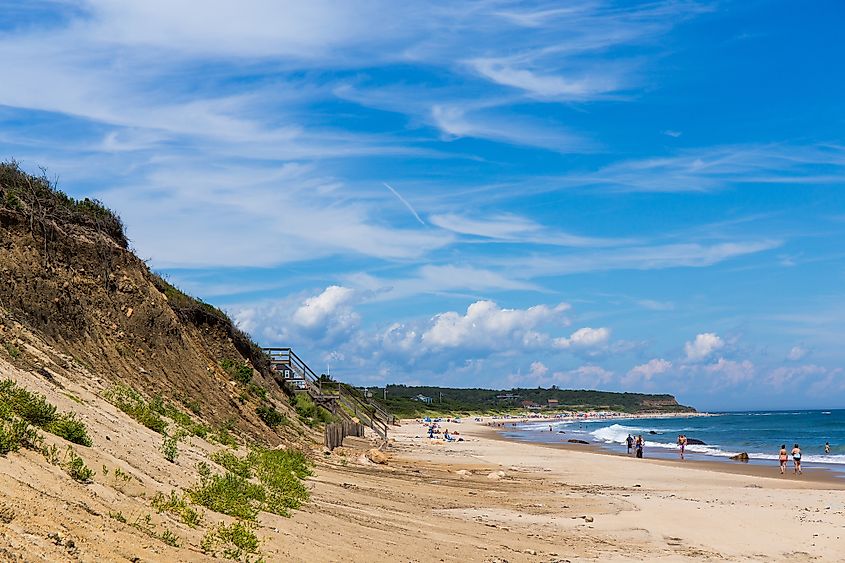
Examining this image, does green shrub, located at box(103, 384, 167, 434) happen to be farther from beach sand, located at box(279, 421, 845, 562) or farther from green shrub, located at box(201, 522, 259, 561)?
green shrub, located at box(201, 522, 259, 561)

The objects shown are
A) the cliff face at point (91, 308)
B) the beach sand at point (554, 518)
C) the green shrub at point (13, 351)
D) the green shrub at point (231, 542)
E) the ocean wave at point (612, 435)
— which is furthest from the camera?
the ocean wave at point (612, 435)

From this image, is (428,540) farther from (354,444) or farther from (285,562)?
(354,444)

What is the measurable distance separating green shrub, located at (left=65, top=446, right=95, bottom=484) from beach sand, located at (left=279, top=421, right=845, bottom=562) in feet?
7.78

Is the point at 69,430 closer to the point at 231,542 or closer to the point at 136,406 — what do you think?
the point at 231,542

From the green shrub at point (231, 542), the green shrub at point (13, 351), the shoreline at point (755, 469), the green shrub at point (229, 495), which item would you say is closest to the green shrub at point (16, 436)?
the green shrub at point (231, 542)

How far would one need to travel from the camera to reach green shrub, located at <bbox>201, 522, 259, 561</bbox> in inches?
329

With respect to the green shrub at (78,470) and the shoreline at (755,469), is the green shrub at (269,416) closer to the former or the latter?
the green shrub at (78,470)

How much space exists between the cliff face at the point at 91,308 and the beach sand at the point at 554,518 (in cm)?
501

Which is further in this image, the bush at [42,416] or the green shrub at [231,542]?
the bush at [42,416]

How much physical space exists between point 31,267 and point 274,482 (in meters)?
10.8

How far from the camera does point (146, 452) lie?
1224 centimetres

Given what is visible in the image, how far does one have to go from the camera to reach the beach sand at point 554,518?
12.0 meters

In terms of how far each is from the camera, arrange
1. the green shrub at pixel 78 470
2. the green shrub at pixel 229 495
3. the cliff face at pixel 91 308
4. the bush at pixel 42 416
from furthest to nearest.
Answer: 1. the cliff face at pixel 91 308
2. the green shrub at pixel 229 495
3. the bush at pixel 42 416
4. the green shrub at pixel 78 470

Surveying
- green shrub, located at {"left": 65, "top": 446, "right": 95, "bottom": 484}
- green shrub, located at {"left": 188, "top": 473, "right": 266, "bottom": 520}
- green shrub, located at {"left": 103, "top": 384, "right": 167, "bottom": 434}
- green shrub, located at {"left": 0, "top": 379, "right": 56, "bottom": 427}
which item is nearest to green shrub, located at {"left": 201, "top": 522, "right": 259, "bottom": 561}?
green shrub, located at {"left": 188, "top": 473, "right": 266, "bottom": 520}
